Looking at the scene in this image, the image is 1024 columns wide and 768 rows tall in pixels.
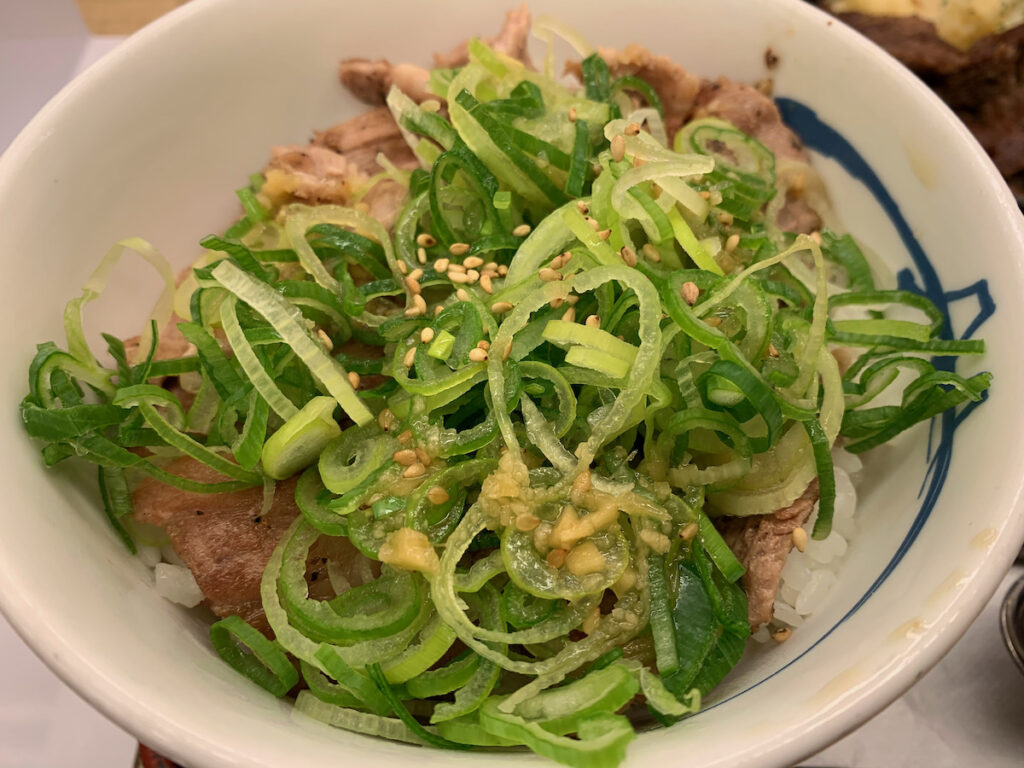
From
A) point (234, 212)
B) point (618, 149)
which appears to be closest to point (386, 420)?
point (618, 149)

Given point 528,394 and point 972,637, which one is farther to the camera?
point 972,637

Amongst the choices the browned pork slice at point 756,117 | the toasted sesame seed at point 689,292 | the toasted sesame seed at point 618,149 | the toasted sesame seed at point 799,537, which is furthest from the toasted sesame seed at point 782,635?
the browned pork slice at point 756,117

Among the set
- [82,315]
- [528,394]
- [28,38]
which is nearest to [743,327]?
[528,394]

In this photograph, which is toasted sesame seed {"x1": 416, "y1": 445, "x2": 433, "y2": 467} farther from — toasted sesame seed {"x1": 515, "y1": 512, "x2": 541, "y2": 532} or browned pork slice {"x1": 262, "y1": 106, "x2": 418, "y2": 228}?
browned pork slice {"x1": 262, "y1": 106, "x2": 418, "y2": 228}

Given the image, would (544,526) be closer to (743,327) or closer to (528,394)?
(528,394)

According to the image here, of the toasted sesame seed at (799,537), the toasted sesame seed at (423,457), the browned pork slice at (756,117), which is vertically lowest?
the toasted sesame seed at (423,457)

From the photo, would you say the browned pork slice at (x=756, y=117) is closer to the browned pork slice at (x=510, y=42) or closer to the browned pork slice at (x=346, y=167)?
the browned pork slice at (x=510, y=42)

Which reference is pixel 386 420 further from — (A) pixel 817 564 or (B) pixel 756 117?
(B) pixel 756 117
